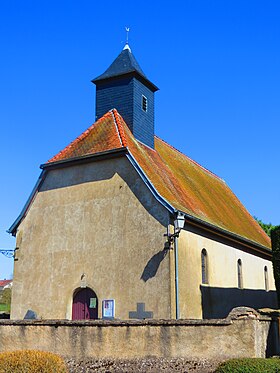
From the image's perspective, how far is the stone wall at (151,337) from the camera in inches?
491

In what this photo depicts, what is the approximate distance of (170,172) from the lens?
23.6m

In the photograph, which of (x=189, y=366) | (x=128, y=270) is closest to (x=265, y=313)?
(x=189, y=366)

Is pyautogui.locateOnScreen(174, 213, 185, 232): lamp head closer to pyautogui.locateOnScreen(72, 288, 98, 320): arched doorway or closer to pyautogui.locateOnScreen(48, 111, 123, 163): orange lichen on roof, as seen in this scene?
pyautogui.locateOnScreen(48, 111, 123, 163): orange lichen on roof

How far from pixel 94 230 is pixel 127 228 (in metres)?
1.57

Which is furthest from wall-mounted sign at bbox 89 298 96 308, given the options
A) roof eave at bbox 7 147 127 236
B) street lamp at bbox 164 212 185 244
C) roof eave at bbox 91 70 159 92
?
roof eave at bbox 91 70 159 92

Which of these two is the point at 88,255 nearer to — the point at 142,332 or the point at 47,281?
the point at 47,281

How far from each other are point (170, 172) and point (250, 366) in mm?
13463

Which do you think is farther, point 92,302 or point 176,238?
point 92,302

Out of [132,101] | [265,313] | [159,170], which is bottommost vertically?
[265,313]

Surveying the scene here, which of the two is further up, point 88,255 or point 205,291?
point 88,255

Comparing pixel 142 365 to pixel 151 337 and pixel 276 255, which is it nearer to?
pixel 151 337

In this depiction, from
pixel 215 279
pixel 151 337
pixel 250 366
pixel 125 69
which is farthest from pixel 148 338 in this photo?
pixel 125 69

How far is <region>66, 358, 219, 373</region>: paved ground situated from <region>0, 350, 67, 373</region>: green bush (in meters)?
2.66

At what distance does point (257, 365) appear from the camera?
10891mm
